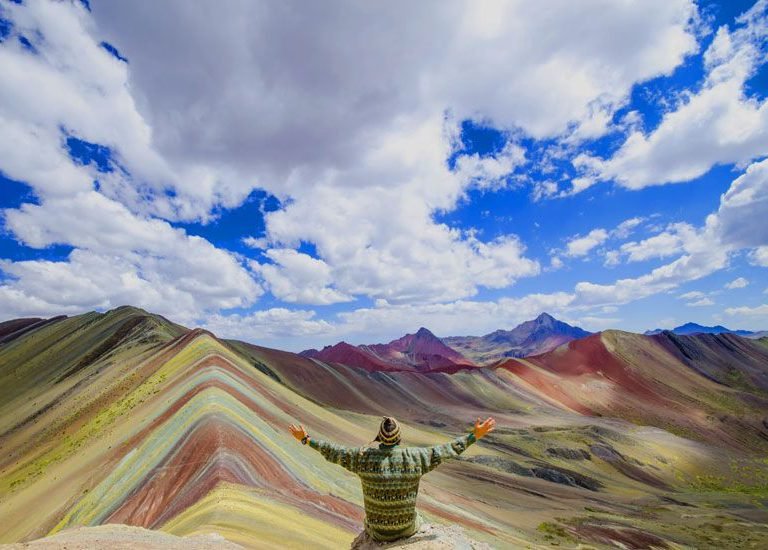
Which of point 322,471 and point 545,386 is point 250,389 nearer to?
point 322,471

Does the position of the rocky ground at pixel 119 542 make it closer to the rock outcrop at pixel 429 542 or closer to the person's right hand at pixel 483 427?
the rock outcrop at pixel 429 542

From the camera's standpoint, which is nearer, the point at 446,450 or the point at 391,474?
the point at 391,474

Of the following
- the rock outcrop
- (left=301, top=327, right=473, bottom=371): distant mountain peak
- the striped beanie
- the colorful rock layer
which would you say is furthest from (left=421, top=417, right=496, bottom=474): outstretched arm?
(left=301, top=327, right=473, bottom=371): distant mountain peak

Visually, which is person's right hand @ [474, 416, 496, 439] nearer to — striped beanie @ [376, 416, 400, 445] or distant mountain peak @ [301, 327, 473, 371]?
striped beanie @ [376, 416, 400, 445]

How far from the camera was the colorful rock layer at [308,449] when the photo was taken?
12781mm

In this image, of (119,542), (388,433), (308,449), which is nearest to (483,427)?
(388,433)

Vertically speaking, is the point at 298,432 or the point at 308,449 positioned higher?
the point at 298,432

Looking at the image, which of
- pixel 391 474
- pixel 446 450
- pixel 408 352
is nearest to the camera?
pixel 391 474

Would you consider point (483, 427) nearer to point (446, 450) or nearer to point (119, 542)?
point (446, 450)

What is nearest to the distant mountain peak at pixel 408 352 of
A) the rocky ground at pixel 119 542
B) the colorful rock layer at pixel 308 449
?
the colorful rock layer at pixel 308 449

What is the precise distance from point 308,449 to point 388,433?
15337 mm

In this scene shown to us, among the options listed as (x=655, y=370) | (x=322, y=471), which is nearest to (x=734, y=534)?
(x=322, y=471)

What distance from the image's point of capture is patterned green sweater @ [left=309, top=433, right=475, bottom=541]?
15.8 feet

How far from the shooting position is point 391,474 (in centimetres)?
481
